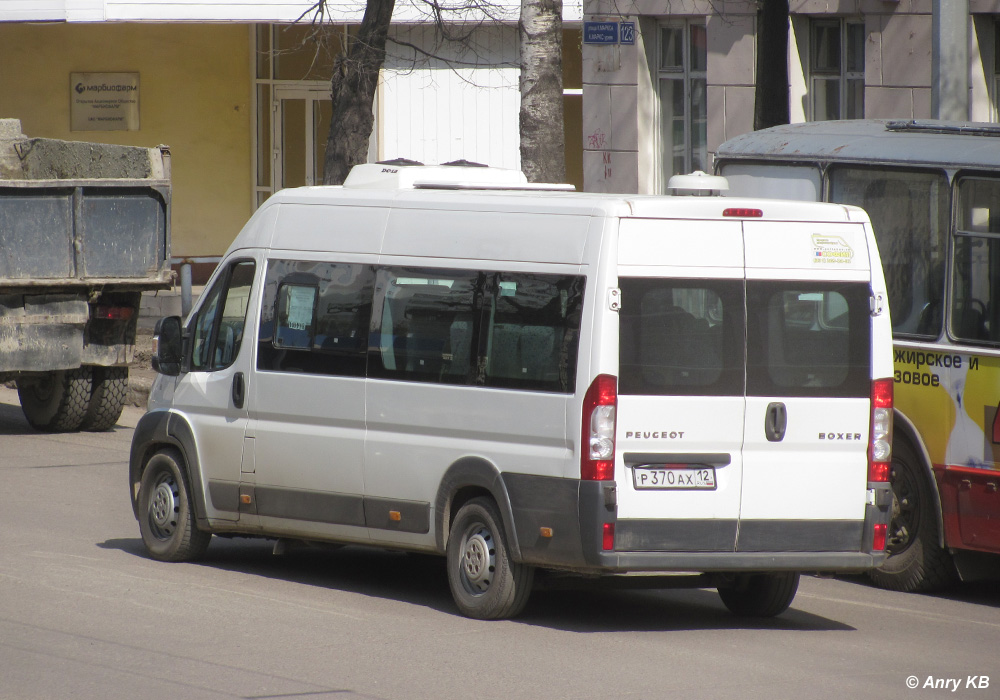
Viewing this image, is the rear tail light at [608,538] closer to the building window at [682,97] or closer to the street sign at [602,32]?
the building window at [682,97]

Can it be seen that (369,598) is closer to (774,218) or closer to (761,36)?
(774,218)

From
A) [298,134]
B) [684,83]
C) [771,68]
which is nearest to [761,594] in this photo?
[771,68]

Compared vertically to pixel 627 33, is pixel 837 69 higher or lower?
lower

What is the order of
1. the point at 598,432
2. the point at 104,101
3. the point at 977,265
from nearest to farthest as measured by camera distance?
1. the point at 598,432
2. the point at 977,265
3. the point at 104,101

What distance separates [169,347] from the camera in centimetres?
918

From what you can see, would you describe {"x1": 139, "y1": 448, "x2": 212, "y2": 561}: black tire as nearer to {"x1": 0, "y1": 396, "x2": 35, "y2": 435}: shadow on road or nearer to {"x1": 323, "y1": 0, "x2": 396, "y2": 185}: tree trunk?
{"x1": 0, "y1": 396, "x2": 35, "y2": 435}: shadow on road

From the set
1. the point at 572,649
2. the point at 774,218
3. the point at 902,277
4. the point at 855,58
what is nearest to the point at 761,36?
the point at 855,58

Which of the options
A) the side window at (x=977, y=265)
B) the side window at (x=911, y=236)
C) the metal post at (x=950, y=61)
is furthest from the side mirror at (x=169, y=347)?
the metal post at (x=950, y=61)

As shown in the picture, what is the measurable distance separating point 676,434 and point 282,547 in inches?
106

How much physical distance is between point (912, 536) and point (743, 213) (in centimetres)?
248

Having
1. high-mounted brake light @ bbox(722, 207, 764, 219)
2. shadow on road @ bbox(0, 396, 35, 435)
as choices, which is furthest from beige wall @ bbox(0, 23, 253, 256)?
high-mounted brake light @ bbox(722, 207, 764, 219)

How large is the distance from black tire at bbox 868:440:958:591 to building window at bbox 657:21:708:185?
32.6 ft

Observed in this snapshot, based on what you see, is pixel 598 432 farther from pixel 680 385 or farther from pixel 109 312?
pixel 109 312

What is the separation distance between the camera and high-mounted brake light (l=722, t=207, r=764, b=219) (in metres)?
7.50
